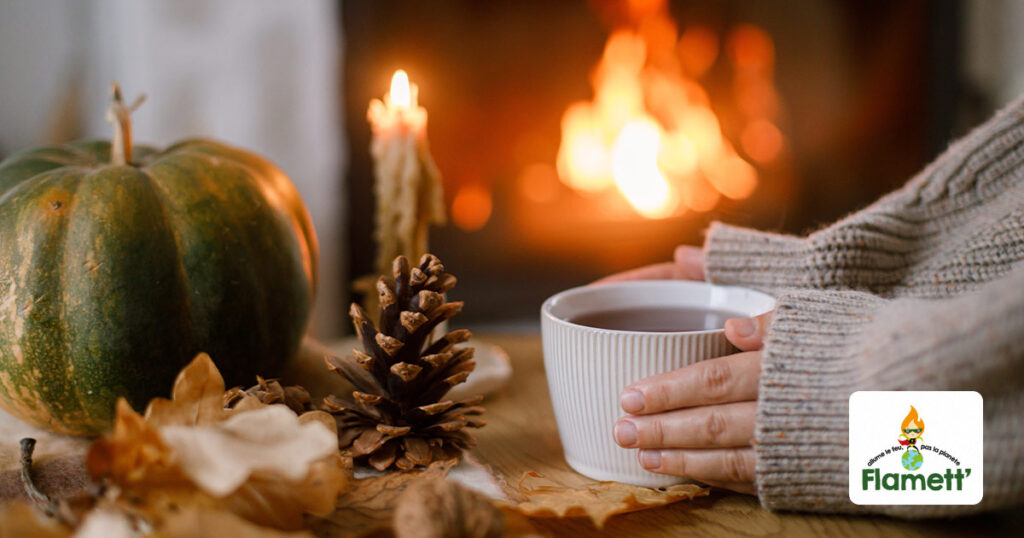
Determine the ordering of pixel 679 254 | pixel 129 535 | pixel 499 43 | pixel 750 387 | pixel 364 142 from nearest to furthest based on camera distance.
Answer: pixel 129 535 < pixel 750 387 < pixel 679 254 < pixel 364 142 < pixel 499 43

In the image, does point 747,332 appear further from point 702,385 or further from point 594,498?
point 594,498

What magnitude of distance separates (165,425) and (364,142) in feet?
3.10

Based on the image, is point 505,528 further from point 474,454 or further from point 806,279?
point 806,279

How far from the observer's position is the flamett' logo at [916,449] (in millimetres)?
442

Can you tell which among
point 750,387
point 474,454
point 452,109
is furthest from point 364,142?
point 750,387

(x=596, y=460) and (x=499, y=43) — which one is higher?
(x=499, y=43)

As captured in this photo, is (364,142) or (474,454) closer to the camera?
(474,454)

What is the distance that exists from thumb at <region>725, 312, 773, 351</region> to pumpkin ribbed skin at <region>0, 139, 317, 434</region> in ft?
1.17

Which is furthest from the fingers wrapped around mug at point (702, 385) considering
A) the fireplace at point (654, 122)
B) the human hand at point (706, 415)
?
the fireplace at point (654, 122)

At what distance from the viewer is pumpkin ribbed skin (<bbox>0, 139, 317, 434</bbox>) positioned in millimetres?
551

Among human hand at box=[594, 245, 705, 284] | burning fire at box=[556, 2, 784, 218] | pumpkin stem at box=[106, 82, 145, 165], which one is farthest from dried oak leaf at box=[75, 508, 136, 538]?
burning fire at box=[556, 2, 784, 218]

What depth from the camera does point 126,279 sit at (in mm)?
554

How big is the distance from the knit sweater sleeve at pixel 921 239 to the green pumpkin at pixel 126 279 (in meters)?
0.38

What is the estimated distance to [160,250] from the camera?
57cm
